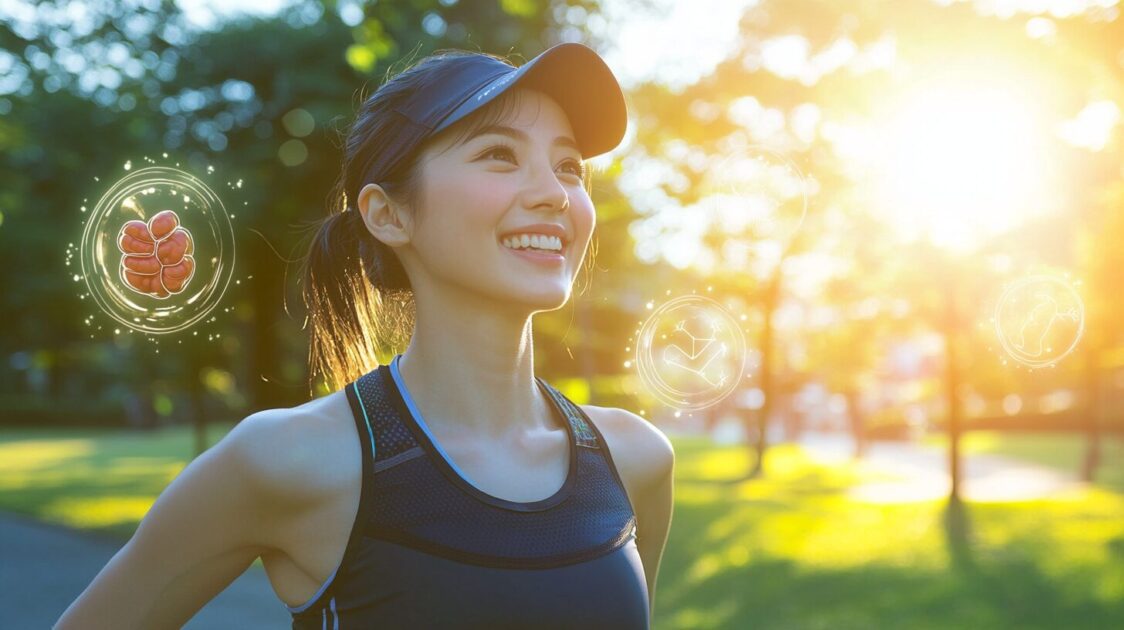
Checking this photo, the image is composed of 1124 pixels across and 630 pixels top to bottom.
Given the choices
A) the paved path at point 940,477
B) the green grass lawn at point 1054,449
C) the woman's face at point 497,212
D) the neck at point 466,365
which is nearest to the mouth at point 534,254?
the woman's face at point 497,212

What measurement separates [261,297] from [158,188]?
1236 cm

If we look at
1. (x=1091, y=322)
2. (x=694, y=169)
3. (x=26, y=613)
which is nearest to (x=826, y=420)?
(x=1091, y=322)

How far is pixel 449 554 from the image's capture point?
1.71 meters

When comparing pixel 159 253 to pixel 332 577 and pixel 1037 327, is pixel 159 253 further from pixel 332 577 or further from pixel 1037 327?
pixel 1037 327

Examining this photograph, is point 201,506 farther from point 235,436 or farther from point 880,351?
point 880,351

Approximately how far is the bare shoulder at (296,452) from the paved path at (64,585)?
256 inches

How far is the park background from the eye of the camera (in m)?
7.37

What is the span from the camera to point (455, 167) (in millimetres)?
1928

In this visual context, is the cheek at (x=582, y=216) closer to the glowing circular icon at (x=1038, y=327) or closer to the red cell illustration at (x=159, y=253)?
the red cell illustration at (x=159, y=253)

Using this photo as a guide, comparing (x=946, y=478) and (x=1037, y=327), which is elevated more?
(x=1037, y=327)

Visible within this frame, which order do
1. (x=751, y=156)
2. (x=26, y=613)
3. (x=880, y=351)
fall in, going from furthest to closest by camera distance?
(x=880, y=351) → (x=751, y=156) → (x=26, y=613)

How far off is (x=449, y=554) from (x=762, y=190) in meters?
13.4

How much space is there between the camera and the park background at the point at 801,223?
7.37m

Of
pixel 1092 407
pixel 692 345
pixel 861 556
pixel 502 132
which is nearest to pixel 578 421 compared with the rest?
pixel 502 132
